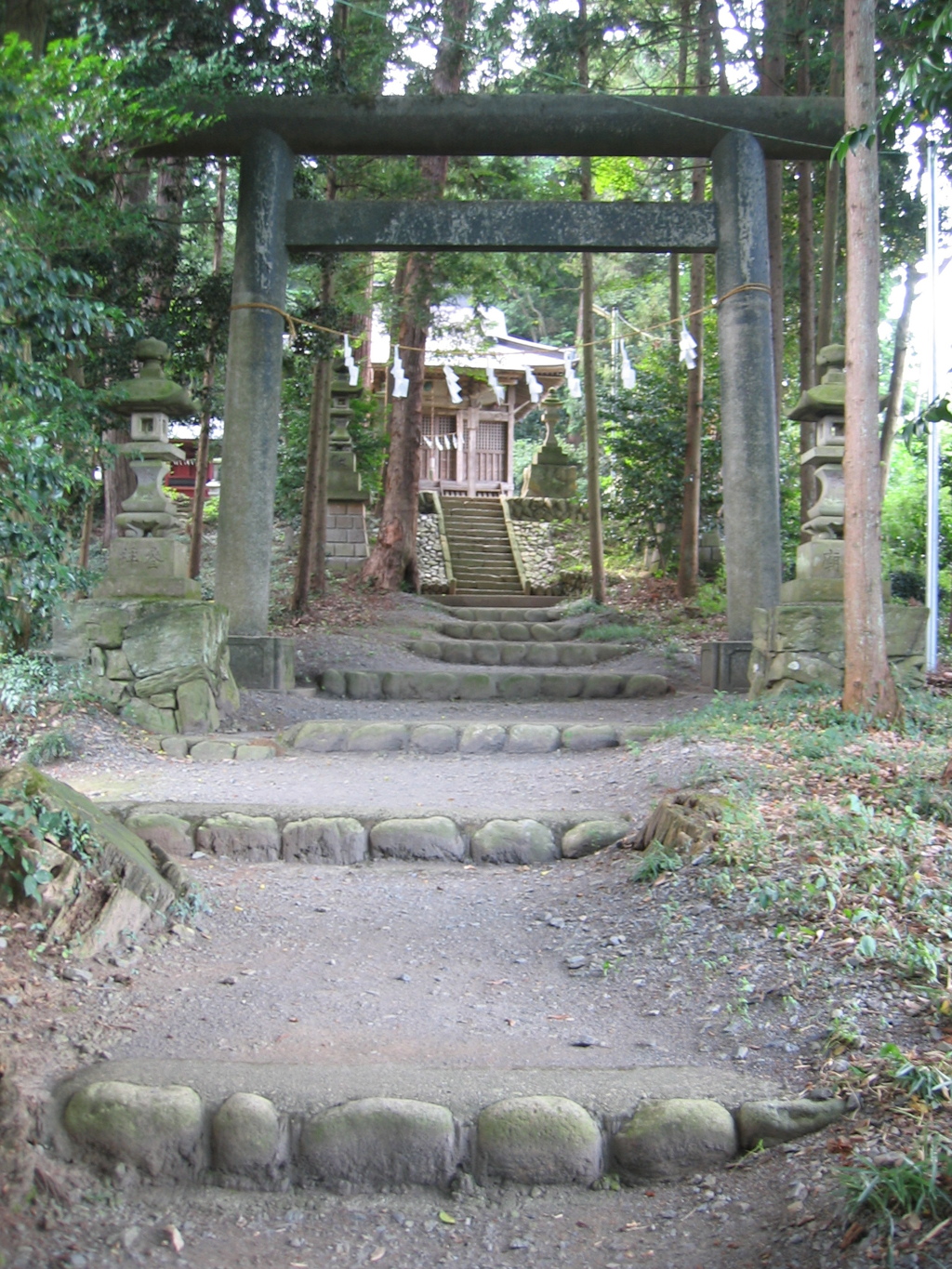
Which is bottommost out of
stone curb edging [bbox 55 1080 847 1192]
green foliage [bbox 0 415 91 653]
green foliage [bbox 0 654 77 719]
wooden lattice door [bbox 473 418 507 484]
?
stone curb edging [bbox 55 1080 847 1192]

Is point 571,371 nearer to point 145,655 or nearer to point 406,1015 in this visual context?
point 145,655

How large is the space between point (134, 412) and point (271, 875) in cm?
433

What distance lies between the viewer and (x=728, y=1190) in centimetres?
253

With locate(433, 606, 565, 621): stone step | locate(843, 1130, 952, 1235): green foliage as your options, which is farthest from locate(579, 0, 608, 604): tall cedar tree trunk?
locate(843, 1130, 952, 1235): green foliage

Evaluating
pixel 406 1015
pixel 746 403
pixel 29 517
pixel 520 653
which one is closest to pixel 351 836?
pixel 406 1015

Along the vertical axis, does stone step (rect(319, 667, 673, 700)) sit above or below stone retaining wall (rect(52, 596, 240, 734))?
below

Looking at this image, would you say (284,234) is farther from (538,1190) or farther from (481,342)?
(538,1190)

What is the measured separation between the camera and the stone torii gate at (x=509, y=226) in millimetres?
8422

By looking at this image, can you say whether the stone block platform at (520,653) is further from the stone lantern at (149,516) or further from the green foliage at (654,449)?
the green foliage at (654,449)

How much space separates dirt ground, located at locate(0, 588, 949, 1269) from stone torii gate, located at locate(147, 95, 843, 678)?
139 inches

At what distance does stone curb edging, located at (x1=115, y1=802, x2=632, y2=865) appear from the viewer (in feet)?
16.2

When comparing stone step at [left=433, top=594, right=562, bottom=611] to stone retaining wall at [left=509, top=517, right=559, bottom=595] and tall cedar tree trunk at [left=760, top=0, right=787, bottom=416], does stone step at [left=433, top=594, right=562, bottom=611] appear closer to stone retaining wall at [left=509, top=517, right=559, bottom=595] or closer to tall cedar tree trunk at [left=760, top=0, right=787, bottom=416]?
stone retaining wall at [left=509, top=517, right=559, bottom=595]

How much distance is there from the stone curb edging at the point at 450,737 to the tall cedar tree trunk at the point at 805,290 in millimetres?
4229

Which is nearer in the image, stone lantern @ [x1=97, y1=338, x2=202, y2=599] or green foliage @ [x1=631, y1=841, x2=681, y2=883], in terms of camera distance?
green foliage @ [x1=631, y1=841, x2=681, y2=883]
